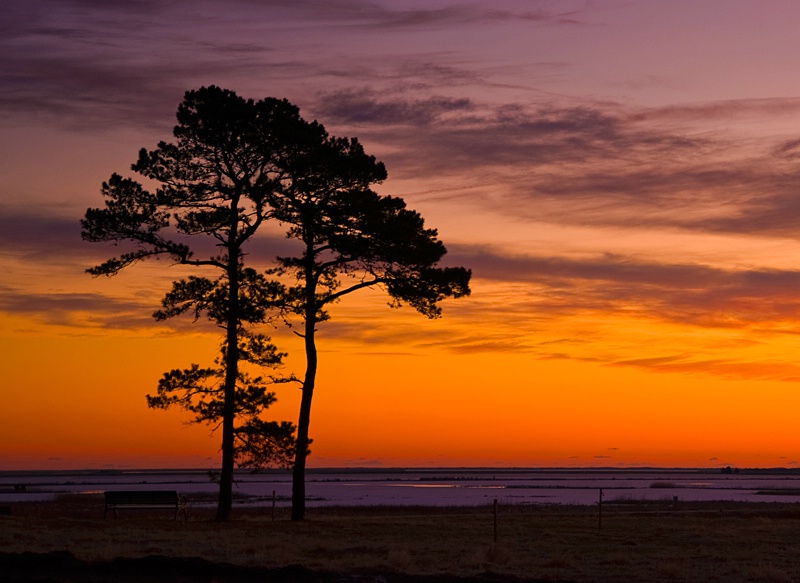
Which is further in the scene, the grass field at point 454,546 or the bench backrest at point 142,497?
the bench backrest at point 142,497

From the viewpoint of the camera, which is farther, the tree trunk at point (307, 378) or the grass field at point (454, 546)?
the tree trunk at point (307, 378)

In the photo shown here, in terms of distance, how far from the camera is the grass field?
83.1 ft

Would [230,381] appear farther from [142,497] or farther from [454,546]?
[454,546]

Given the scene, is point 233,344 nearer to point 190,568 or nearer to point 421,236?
point 421,236

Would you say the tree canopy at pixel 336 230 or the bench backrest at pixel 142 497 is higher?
the tree canopy at pixel 336 230

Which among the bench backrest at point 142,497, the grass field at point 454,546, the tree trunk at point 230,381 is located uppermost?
the tree trunk at point 230,381

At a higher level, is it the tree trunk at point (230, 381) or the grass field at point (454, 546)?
the tree trunk at point (230, 381)

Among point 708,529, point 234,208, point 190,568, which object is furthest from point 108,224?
point 708,529

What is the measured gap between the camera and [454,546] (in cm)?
3083

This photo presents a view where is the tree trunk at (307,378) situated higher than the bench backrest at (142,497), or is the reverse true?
the tree trunk at (307,378)

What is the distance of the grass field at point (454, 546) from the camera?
25.3 meters

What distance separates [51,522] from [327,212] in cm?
1432

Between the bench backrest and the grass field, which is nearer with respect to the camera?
the grass field

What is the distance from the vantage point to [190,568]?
2255 centimetres
